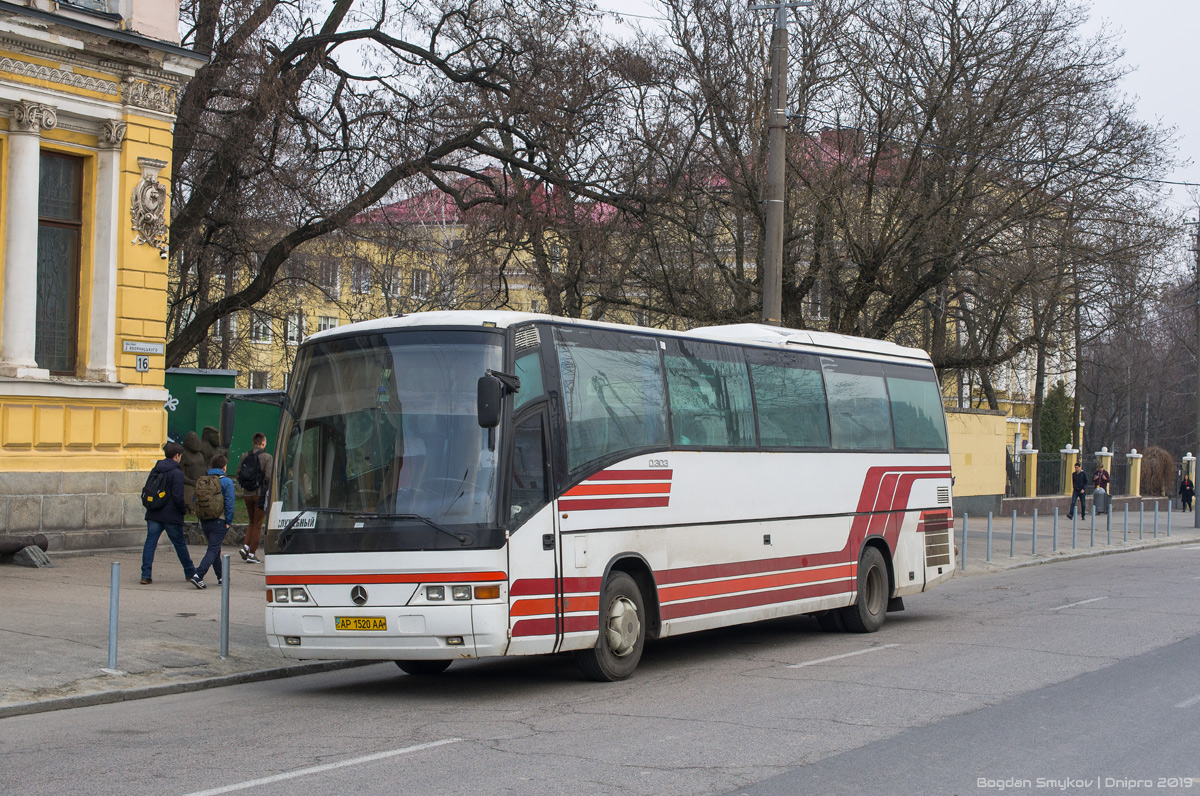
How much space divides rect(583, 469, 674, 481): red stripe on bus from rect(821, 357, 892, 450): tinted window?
137 inches

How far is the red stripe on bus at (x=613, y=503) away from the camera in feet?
34.3

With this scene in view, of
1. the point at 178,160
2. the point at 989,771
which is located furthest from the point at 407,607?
the point at 178,160

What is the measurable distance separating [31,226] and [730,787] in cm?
1562

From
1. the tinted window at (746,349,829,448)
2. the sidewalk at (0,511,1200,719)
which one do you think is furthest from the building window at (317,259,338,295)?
the tinted window at (746,349,829,448)

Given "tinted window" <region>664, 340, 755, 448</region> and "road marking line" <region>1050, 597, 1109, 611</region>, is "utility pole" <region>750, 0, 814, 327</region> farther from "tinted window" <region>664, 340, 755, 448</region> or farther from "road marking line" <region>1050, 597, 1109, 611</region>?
"road marking line" <region>1050, 597, 1109, 611</region>

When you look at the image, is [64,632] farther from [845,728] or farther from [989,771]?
[989,771]

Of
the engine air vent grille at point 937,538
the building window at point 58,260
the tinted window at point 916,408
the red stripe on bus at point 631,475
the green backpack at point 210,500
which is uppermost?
the building window at point 58,260

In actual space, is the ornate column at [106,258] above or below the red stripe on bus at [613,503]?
above

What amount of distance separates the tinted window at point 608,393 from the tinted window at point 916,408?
4964 mm

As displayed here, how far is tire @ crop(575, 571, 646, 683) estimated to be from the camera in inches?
420

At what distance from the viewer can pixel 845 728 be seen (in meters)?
8.50

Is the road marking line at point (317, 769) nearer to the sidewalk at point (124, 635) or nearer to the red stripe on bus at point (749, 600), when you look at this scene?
the sidewalk at point (124, 635)

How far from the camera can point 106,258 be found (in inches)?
776

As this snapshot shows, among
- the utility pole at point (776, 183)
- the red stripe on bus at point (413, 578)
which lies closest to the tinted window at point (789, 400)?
the utility pole at point (776, 183)
